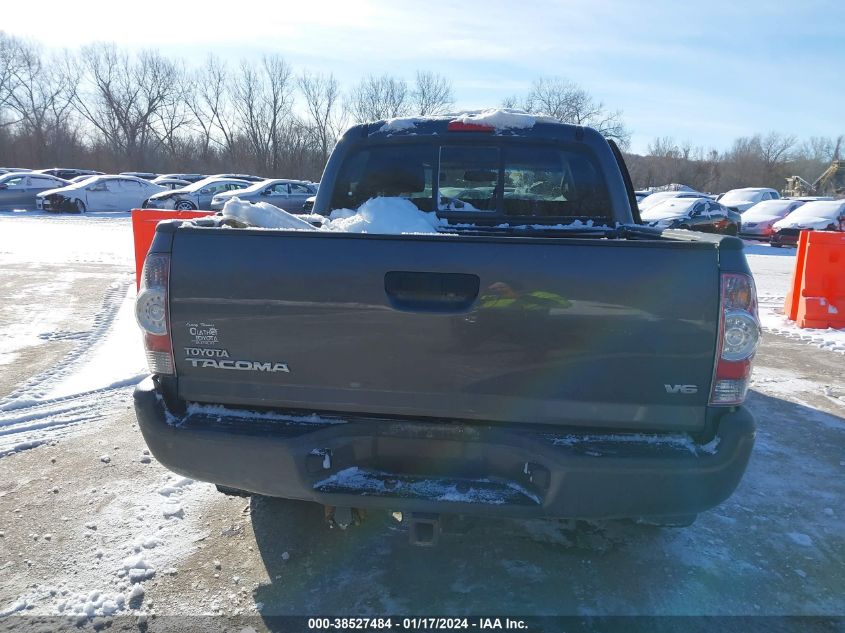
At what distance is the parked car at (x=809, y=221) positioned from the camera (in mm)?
17438

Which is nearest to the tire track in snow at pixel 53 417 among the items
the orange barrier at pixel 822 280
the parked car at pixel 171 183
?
the orange barrier at pixel 822 280

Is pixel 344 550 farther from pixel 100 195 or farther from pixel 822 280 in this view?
pixel 100 195

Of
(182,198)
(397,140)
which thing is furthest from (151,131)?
(397,140)

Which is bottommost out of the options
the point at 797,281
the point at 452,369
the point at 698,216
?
the point at 797,281

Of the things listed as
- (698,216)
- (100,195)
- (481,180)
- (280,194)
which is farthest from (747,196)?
(100,195)

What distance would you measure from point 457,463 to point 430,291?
2.22ft

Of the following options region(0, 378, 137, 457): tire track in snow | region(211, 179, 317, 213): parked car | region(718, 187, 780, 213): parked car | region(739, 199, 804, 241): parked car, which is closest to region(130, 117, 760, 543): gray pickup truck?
region(0, 378, 137, 457): tire track in snow

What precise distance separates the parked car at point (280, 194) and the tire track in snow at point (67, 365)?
45.1 feet

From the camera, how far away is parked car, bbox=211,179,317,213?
2170cm

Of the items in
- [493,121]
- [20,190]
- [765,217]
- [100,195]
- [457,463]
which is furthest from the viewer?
[20,190]

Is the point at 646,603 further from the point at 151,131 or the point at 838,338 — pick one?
the point at 151,131

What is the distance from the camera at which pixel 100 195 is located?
85.5ft

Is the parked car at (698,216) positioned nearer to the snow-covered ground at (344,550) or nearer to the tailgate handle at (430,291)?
the snow-covered ground at (344,550)

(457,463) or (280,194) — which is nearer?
(457,463)
